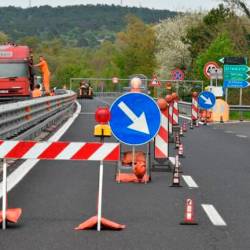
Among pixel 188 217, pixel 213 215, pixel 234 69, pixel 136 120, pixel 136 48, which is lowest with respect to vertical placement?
pixel 136 48

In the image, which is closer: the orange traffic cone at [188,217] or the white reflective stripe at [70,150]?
the orange traffic cone at [188,217]

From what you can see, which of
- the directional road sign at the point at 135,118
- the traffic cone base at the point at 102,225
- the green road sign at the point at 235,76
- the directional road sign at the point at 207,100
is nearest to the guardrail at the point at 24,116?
the directional road sign at the point at 135,118

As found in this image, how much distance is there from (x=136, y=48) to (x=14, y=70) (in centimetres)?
Answer: 10793

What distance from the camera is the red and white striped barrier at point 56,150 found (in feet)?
28.0

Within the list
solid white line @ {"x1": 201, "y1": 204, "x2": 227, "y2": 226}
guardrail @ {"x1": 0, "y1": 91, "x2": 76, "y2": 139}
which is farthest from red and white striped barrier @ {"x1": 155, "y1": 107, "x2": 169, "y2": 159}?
Result: solid white line @ {"x1": 201, "y1": 204, "x2": 227, "y2": 226}

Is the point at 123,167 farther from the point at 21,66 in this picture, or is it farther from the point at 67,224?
the point at 21,66

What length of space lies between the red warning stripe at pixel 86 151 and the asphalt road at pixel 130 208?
2.18ft

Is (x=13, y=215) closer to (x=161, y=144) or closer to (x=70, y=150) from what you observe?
(x=70, y=150)

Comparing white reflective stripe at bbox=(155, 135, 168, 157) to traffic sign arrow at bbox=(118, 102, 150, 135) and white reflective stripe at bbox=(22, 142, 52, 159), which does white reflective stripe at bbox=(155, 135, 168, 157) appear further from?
white reflective stripe at bbox=(22, 142, 52, 159)

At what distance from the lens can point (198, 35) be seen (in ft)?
279

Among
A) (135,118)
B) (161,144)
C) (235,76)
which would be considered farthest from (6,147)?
(235,76)

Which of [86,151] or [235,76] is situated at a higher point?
[86,151]

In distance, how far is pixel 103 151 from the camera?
28.0ft

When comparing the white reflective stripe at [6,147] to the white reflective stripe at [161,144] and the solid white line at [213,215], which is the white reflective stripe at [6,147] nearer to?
the solid white line at [213,215]
